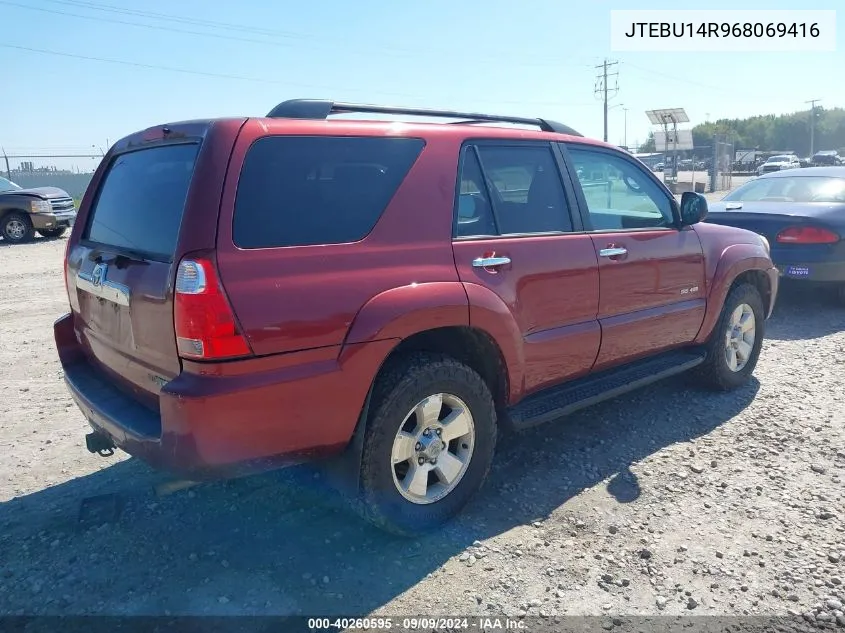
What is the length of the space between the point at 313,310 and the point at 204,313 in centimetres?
41

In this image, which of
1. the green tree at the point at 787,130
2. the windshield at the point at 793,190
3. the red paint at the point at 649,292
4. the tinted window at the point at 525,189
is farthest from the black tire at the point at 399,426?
the green tree at the point at 787,130

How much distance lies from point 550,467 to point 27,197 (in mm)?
15407

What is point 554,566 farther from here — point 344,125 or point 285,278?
point 344,125

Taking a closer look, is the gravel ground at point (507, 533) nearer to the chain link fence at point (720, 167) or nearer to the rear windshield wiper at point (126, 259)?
the rear windshield wiper at point (126, 259)

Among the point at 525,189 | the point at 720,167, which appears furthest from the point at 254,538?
the point at 720,167

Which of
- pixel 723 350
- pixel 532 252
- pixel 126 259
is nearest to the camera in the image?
pixel 126 259

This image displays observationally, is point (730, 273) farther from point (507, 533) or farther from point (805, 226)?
point (805, 226)

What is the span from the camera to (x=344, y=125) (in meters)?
2.93

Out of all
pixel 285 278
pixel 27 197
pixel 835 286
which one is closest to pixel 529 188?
pixel 285 278

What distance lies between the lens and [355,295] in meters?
2.74

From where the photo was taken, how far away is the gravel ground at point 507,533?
8.98 feet

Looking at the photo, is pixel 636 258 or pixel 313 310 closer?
pixel 313 310

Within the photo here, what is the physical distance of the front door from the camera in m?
3.94

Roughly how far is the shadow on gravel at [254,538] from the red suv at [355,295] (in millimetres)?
252
